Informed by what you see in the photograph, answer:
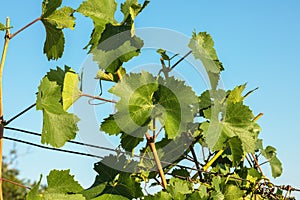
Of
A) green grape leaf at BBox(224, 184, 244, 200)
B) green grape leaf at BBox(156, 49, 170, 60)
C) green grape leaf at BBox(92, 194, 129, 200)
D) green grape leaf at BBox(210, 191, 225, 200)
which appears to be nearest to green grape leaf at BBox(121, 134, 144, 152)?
green grape leaf at BBox(92, 194, 129, 200)

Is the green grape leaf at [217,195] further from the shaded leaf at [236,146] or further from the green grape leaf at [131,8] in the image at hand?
the green grape leaf at [131,8]

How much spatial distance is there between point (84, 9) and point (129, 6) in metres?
0.10

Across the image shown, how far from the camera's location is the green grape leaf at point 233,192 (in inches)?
59.9

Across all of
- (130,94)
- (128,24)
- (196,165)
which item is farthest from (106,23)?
(196,165)

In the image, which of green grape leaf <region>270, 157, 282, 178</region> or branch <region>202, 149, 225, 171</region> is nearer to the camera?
branch <region>202, 149, 225, 171</region>

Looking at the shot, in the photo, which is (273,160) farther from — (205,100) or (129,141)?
(129,141)

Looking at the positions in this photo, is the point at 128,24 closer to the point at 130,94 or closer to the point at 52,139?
the point at 130,94

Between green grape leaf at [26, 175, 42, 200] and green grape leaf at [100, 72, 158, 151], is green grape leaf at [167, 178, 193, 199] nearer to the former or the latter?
green grape leaf at [100, 72, 158, 151]

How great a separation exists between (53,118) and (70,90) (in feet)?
0.38

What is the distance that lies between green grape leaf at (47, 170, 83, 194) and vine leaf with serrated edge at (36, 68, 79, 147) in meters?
0.06

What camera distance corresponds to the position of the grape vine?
3.73 feet

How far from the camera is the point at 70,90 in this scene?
123 centimetres

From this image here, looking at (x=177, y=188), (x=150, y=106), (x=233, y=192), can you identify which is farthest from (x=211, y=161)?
(x=150, y=106)

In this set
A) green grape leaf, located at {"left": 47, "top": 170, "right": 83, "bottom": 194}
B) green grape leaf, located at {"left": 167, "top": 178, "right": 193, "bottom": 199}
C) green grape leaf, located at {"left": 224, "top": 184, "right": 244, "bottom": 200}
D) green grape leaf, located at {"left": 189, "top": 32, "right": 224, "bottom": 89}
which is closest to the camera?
green grape leaf, located at {"left": 47, "top": 170, "right": 83, "bottom": 194}
